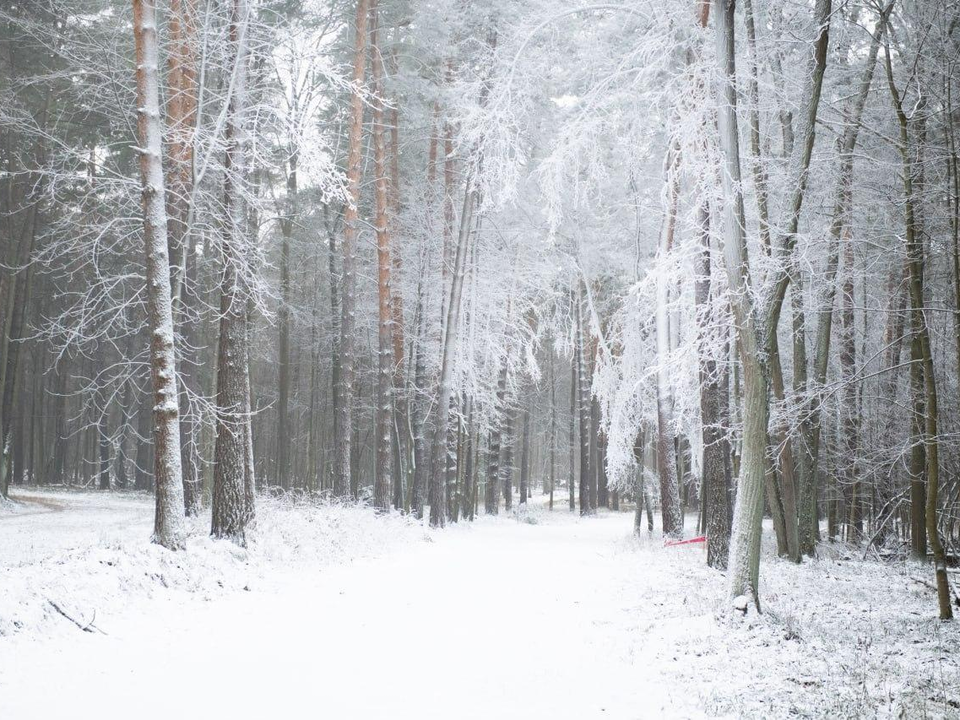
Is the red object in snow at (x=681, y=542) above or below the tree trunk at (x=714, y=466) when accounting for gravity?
below

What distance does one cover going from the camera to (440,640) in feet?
19.3

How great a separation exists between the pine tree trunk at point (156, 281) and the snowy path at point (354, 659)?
1875 mm

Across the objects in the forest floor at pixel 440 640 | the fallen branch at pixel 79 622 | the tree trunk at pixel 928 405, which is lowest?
the forest floor at pixel 440 640

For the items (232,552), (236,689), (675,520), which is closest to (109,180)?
(232,552)

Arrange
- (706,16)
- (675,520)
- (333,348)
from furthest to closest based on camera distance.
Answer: (333,348), (675,520), (706,16)

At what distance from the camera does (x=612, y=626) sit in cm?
666

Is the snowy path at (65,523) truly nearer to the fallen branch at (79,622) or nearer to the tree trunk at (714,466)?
the fallen branch at (79,622)

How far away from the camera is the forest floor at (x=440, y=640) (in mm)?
4234

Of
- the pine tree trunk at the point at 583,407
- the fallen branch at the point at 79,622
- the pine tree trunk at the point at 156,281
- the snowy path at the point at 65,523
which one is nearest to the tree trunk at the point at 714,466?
the pine tree trunk at the point at 156,281

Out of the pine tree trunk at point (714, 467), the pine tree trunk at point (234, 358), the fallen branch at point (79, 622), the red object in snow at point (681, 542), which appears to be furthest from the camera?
the red object in snow at point (681, 542)

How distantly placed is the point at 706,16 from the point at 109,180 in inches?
332

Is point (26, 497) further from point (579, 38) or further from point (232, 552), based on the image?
point (579, 38)

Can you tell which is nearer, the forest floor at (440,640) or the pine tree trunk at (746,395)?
the forest floor at (440,640)

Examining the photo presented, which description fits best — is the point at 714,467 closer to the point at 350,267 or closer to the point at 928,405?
the point at 928,405
